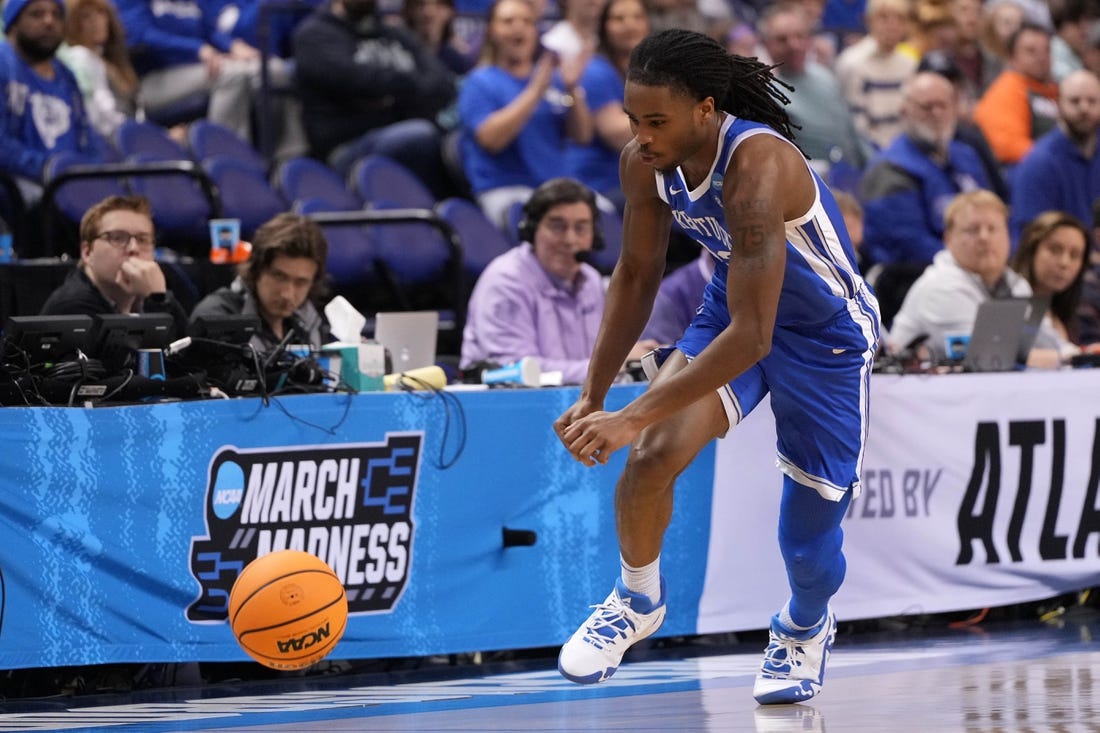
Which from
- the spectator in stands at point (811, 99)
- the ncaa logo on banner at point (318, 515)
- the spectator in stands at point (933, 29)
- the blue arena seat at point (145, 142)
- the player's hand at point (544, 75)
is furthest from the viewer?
the spectator in stands at point (933, 29)

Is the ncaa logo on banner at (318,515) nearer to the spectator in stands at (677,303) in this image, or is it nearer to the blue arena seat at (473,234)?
the spectator in stands at (677,303)

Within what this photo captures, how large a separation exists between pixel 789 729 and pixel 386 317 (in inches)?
113

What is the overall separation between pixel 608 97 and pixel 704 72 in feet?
18.7

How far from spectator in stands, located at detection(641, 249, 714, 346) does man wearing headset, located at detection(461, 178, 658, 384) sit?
35 centimetres

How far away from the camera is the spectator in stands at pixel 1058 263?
27.7 feet

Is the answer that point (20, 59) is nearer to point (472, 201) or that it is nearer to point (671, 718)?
point (472, 201)

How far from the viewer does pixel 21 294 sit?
6.99 meters

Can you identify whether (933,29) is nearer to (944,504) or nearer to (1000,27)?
(1000,27)

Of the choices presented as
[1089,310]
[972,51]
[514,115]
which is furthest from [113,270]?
[972,51]

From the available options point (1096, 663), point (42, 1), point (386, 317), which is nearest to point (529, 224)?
point (386, 317)

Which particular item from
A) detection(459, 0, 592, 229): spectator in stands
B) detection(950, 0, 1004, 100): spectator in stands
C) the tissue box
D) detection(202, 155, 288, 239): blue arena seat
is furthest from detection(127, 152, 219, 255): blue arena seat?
detection(950, 0, 1004, 100): spectator in stands

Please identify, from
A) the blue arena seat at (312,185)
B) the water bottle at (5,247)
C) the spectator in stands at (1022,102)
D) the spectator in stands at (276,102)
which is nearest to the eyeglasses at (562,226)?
the blue arena seat at (312,185)

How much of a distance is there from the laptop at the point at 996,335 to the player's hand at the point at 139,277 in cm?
337

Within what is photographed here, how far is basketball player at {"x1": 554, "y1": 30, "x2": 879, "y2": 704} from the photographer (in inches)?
169
